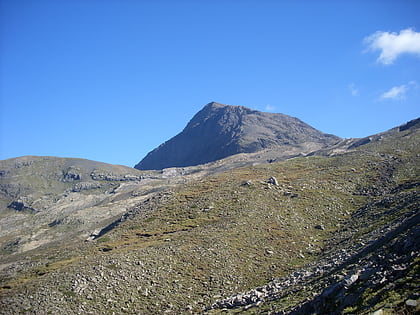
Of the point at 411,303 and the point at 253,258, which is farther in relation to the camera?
the point at 253,258

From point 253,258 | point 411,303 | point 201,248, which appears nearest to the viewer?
point 411,303

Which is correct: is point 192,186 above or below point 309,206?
above

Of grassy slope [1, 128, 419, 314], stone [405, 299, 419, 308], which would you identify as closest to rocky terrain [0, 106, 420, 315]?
stone [405, 299, 419, 308]

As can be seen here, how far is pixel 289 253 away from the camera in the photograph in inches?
1746

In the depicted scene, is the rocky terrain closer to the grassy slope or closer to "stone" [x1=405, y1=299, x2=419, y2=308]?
"stone" [x1=405, y1=299, x2=419, y2=308]

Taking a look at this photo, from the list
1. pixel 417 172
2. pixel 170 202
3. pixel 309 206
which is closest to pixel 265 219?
pixel 309 206

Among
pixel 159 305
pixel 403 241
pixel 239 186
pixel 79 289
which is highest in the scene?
pixel 239 186

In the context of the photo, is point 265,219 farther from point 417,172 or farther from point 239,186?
point 417,172

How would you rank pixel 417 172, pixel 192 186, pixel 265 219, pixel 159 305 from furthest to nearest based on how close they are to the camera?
pixel 192 186, pixel 417 172, pixel 265 219, pixel 159 305

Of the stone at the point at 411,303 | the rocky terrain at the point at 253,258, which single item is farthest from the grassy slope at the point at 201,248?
the stone at the point at 411,303

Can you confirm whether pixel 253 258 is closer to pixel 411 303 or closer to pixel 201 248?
pixel 201 248

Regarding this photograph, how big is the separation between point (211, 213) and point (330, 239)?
2374cm

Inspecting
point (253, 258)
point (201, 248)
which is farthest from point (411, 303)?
point (201, 248)

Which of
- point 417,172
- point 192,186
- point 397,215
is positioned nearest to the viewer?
point 397,215
